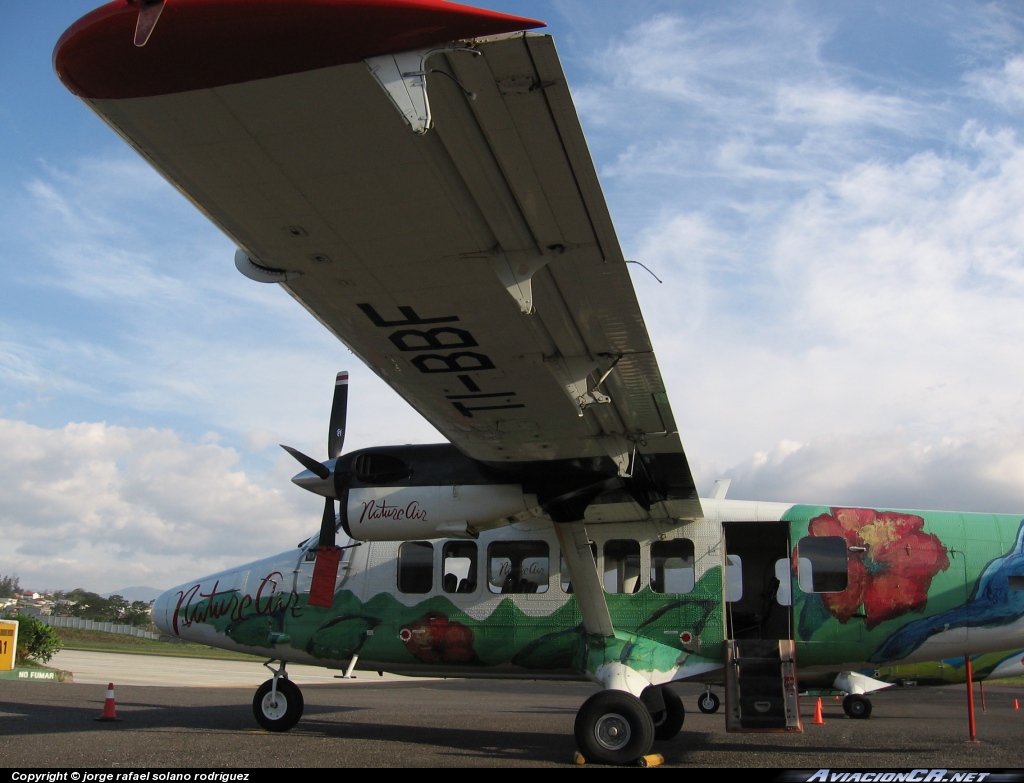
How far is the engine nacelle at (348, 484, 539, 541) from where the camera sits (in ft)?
32.1

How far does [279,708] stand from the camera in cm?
1198

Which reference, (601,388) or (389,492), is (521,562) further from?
(601,388)

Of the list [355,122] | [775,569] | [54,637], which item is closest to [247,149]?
[355,122]

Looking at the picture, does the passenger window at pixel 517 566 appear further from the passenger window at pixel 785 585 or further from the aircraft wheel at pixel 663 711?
the passenger window at pixel 785 585

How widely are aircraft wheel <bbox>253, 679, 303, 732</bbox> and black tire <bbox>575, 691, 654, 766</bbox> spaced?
14.5 ft

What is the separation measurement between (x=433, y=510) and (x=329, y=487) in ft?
4.62

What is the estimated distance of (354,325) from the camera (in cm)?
686

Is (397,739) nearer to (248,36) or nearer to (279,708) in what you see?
(279,708)

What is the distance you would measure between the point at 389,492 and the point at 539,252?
17.1 ft

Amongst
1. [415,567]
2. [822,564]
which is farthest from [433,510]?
[822,564]

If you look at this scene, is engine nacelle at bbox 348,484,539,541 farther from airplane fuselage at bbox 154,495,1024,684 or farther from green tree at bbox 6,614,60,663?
green tree at bbox 6,614,60,663

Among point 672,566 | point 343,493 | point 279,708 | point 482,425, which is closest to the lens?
point 482,425

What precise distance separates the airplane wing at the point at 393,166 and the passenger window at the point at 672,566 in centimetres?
446

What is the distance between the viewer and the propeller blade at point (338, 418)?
11.4 metres
